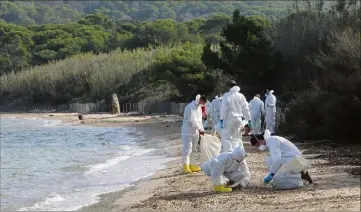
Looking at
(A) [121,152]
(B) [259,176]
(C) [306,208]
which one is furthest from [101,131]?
(C) [306,208]

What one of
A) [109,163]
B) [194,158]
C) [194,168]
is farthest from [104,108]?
[194,168]

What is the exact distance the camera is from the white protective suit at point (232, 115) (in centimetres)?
1427

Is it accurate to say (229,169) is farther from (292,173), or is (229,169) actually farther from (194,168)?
(194,168)

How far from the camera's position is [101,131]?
1506 inches

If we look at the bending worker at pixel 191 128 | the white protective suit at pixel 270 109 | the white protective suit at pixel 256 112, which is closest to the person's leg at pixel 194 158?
the bending worker at pixel 191 128

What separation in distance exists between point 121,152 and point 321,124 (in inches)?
295

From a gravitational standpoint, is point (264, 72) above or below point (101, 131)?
above

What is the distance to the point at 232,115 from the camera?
47.0 feet

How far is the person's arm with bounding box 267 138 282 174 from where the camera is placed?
1168 centimetres

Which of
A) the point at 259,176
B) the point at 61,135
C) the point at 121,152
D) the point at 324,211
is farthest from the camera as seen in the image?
the point at 61,135

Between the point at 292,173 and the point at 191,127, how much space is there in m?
4.25

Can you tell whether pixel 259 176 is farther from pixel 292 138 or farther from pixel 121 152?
pixel 121 152

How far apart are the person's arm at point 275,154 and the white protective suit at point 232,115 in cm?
247

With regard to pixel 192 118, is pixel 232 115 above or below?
above
